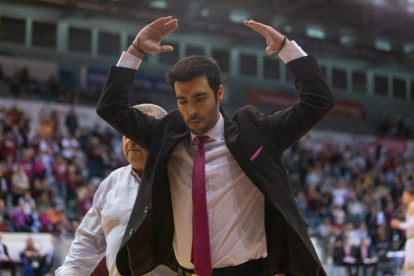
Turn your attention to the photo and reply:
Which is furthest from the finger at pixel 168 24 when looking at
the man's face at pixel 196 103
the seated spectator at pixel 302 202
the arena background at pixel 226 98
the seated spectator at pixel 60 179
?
the seated spectator at pixel 302 202

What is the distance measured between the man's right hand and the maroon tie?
0.63 meters

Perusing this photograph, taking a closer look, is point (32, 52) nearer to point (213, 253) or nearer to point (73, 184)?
point (73, 184)

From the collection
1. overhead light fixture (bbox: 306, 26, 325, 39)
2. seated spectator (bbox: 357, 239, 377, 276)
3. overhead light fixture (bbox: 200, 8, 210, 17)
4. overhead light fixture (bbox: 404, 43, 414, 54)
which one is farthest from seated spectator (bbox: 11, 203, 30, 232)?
overhead light fixture (bbox: 404, 43, 414, 54)

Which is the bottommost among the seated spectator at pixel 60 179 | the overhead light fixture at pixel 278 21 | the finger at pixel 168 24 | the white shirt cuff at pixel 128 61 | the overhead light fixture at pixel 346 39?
the seated spectator at pixel 60 179

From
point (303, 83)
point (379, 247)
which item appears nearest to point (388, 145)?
point (379, 247)

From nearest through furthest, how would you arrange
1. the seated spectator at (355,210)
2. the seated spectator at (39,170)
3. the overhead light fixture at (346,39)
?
the seated spectator at (39,170)
the seated spectator at (355,210)
the overhead light fixture at (346,39)

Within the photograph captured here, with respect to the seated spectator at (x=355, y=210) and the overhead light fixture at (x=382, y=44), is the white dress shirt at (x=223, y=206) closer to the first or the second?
the seated spectator at (x=355, y=210)

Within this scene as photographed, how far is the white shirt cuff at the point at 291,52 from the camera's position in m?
2.18

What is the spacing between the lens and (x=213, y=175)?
2.19m

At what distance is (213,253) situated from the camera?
2148 mm

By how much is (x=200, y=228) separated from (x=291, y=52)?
92cm

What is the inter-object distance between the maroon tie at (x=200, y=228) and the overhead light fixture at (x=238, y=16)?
60.8 feet

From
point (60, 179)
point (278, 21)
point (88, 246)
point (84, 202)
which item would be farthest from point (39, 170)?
point (278, 21)

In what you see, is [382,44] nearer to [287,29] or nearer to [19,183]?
[287,29]
